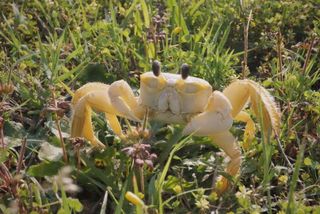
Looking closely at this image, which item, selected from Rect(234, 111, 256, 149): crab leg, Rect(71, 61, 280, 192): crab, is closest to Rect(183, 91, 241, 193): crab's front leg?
Rect(71, 61, 280, 192): crab

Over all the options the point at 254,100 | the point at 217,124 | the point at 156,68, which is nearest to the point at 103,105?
the point at 156,68

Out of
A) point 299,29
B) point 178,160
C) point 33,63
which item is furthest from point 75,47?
point 299,29

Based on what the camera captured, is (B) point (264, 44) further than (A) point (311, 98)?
Yes

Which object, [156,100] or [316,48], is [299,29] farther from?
[156,100]

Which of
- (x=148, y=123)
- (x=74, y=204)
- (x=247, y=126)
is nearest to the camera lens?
(x=74, y=204)

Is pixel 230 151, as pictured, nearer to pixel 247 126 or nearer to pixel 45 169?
pixel 247 126

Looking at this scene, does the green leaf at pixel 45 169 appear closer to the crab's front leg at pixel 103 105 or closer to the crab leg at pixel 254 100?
the crab's front leg at pixel 103 105

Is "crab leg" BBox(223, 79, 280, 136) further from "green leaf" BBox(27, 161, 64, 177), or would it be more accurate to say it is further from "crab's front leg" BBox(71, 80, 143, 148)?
"green leaf" BBox(27, 161, 64, 177)
